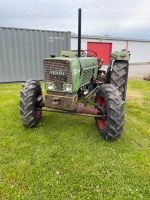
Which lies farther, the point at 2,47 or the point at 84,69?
the point at 2,47

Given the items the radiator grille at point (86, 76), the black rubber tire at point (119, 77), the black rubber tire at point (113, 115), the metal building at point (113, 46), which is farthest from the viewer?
the metal building at point (113, 46)

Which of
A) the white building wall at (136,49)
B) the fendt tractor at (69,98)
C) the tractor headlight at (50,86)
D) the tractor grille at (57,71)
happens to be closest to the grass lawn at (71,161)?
the fendt tractor at (69,98)

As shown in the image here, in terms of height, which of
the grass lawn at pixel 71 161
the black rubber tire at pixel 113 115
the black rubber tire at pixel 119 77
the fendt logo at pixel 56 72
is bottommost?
the grass lawn at pixel 71 161

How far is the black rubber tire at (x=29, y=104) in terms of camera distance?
3.98 metres

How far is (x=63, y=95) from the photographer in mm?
3844

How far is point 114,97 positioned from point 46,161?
1.48 m

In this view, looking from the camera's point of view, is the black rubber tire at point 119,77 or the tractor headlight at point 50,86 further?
the black rubber tire at point 119,77

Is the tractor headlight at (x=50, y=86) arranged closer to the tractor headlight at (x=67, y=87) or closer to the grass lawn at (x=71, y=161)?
the tractor headlight at (x=67, y=87)

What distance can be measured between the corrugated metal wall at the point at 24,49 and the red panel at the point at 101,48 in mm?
10497

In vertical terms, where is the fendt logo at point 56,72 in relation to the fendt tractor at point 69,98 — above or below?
above

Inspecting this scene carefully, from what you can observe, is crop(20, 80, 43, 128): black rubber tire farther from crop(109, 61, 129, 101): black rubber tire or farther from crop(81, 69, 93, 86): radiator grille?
crop(109, 61, 129, 101): black rubber tire

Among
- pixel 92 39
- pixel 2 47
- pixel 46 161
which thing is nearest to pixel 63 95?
pixel 46 161

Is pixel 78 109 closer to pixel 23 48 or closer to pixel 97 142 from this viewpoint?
pixel 97 142

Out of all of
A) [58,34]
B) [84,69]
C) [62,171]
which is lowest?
[62,171]
